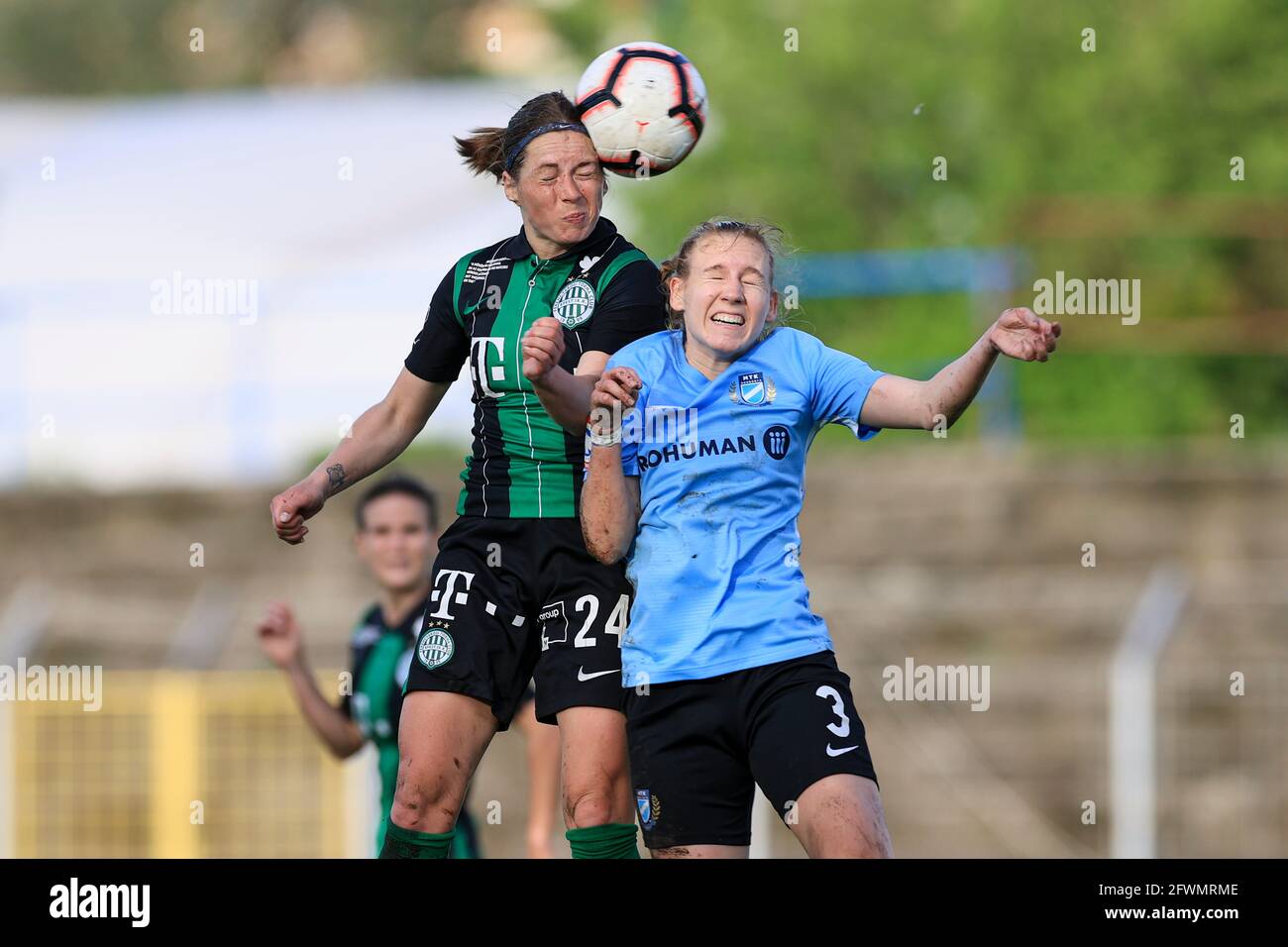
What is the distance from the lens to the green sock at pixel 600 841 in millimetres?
5109

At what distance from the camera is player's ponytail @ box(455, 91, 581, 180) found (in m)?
5.39

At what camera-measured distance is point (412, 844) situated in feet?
17.1

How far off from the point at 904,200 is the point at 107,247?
1042cm

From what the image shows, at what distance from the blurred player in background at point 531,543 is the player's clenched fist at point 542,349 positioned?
337mm

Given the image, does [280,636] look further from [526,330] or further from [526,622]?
[526,330]

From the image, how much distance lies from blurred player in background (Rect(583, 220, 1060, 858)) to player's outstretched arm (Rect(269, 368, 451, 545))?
0.78m

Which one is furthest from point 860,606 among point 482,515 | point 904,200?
point 482,515

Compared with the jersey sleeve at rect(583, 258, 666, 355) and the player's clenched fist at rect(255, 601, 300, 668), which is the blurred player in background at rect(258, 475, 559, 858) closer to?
the player's clenched fist at rect(255, 601, 300, 668)

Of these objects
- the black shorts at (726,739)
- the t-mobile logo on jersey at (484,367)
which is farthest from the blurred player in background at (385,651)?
the black shorts at (726,739)

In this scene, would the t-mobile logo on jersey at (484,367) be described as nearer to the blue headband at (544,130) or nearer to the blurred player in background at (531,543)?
the blurred player in background at (531,543)

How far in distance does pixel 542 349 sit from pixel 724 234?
751mm
